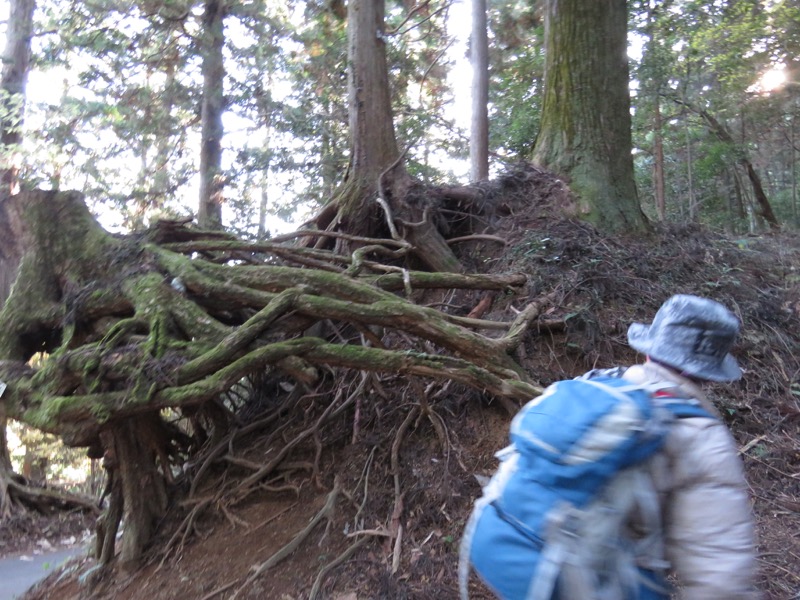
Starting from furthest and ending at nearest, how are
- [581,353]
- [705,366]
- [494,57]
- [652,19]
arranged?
[494,57], [652,19], [581,353], [705,366]

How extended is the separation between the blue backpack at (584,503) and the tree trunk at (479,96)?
10.4 m

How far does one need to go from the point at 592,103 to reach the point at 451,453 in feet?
17.0

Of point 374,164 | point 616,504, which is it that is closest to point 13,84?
point 374,164

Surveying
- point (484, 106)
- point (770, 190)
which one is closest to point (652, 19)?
point (484, 106)

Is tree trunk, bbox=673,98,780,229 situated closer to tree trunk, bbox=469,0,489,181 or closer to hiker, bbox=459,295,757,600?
tree trunk, bbox=469,0,489,181

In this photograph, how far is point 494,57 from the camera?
51.2ft

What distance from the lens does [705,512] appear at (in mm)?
1646

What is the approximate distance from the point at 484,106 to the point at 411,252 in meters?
5.74

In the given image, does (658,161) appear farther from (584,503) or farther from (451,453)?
(584,503)

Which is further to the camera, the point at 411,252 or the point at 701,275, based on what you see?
the point at 411,252

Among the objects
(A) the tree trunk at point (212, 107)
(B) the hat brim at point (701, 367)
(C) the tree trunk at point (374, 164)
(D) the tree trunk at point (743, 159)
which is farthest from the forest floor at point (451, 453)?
(A) the tree trunk at point (212, 107)

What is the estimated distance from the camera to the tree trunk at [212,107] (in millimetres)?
12781

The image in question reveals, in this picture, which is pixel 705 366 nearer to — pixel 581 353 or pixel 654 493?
pixel 654 493

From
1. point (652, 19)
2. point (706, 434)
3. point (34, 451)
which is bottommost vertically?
point (34, 451)
